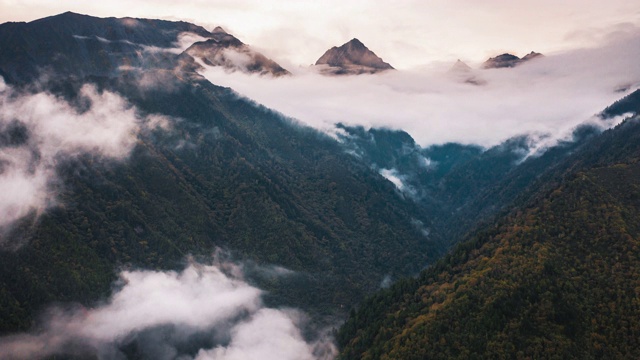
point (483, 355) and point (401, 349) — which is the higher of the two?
point (401, 349)

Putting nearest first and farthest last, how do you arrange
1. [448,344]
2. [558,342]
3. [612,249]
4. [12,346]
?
[558,342] → [448,344] → [612,249] → [12,346]

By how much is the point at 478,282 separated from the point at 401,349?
36.7 metres

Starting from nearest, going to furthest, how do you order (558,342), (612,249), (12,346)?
(558,342) < (612,249) < (12,346)

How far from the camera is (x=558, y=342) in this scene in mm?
153875

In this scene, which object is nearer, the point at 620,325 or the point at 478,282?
the point at 620,325

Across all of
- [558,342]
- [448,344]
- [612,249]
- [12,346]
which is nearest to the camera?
[558,342]

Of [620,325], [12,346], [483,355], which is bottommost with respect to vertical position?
[620,325]

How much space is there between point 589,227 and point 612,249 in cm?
1283

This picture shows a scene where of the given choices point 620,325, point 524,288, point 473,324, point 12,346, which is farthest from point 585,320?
point 12,346

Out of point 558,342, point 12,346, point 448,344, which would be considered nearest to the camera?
point 558,342

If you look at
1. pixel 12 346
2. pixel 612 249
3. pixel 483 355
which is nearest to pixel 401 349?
pixel 483 355

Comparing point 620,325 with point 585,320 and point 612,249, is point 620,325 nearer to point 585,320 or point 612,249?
point 585,320

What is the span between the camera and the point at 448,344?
165 m

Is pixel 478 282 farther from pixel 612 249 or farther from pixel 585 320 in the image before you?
pixel 612 249
